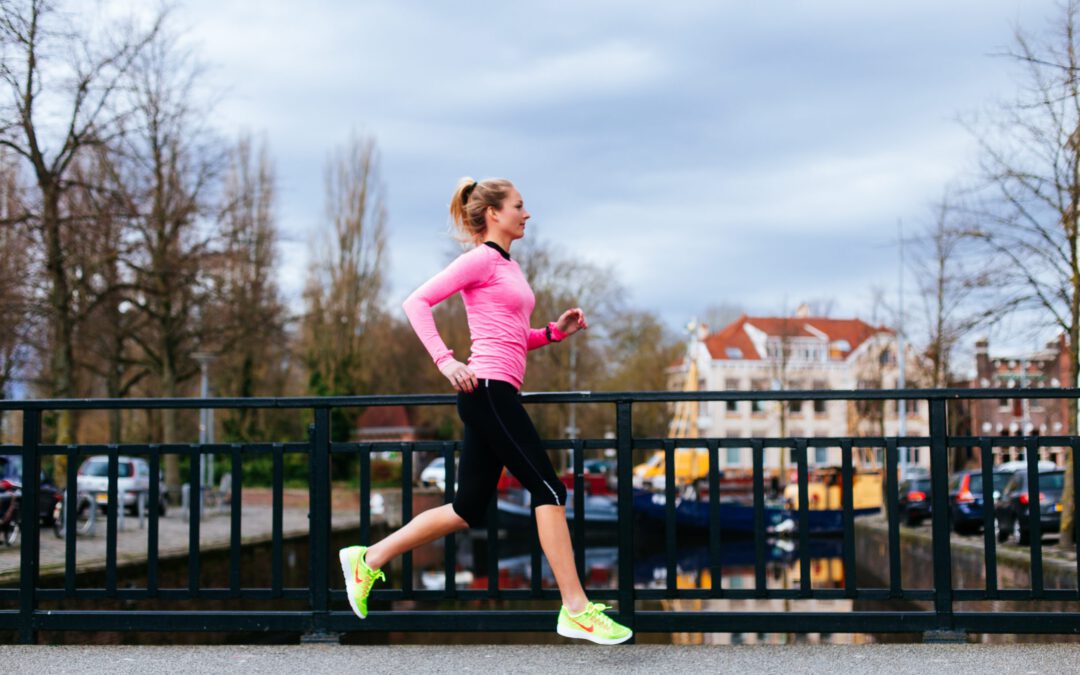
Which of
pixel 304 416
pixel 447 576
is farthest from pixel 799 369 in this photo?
pixel 447 576

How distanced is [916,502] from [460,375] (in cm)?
2898

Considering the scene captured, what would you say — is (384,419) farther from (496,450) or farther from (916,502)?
(496,450)

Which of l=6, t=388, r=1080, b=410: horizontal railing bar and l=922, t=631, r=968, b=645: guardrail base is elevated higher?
l=6, t=388, r=1080, b=410: horizontal railing bar

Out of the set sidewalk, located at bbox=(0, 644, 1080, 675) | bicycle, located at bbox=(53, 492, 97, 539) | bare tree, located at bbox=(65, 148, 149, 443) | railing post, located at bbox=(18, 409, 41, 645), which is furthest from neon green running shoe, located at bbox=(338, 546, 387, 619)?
bare tree, located at bbox=(65, 148, 149, 443)

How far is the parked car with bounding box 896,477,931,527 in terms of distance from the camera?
1212 inches

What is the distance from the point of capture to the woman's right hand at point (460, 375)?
13.8 feet

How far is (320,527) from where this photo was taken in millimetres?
5133

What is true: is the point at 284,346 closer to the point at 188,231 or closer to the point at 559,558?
the point at 188,231

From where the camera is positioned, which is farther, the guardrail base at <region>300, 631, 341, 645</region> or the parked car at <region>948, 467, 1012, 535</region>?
the parked car at <region>948, 467, 1012, 535</region>

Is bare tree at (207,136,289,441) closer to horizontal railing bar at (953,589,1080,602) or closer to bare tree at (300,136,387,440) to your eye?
bare tree at (300,136,387,440)

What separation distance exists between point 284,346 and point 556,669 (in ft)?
95.4

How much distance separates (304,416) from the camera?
54031mm

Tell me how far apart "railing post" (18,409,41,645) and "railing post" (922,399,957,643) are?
13.1ft

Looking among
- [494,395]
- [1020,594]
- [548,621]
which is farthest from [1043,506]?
[494,395]
